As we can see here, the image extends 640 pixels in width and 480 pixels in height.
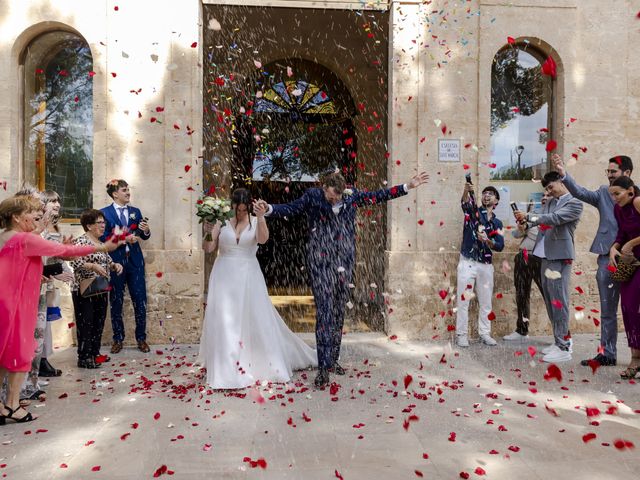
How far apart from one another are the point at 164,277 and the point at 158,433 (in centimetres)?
366

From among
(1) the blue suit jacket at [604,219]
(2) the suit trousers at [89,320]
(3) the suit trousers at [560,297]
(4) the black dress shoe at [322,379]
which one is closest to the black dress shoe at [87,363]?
(2) the suit trousers at [89,320]

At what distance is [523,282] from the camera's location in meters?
7.64

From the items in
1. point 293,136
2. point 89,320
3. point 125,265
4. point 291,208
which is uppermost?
point 293,136

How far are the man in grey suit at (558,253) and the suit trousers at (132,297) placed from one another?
15.5 feet

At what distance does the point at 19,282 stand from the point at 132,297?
2.85 metres

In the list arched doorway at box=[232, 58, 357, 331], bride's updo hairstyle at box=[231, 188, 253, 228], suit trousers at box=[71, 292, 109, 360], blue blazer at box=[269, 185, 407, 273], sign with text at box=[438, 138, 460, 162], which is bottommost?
suit trousers at box=[71, 292, 109, 360]

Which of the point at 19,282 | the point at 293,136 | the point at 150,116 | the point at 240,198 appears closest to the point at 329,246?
the point at 240,198

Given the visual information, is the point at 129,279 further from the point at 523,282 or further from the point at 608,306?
the point at 608,306

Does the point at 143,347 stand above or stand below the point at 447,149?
below

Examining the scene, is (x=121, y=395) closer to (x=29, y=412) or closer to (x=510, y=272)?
(x=29, y=412)

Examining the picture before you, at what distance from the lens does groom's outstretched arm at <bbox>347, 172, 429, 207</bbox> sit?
5617 millimetres

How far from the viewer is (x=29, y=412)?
4582 mm

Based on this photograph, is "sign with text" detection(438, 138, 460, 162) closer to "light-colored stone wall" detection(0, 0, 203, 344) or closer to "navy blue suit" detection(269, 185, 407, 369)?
"navy blue suit" detection(269, 185, 407, 369)

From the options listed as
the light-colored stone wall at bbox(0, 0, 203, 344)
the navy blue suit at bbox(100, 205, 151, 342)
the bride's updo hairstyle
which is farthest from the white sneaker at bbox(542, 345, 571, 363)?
the navy blue suit at bbox(100, 205, 151, 342)
